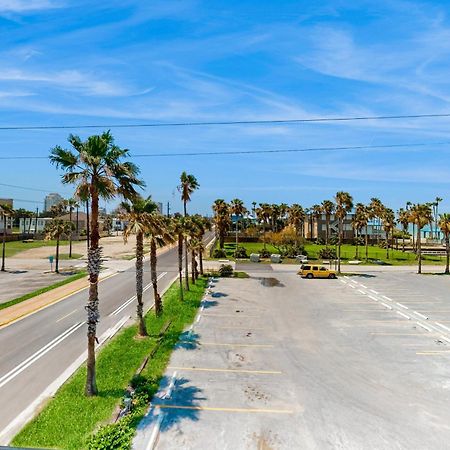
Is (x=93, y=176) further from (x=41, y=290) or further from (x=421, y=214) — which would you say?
(x=421, y=214)

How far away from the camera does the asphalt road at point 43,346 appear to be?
15.6 m

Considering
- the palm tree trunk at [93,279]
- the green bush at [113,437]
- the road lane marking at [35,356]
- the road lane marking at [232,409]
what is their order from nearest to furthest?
the green bush at [113,437] < the road lane marking at [232,409] < the palm tree trunk at [93,279] < the road lane marking at [35,356]

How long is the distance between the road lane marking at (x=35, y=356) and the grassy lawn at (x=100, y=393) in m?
2.62

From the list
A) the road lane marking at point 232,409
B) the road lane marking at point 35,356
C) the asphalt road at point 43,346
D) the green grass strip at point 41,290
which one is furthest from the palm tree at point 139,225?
the green grass strip at point 41,290

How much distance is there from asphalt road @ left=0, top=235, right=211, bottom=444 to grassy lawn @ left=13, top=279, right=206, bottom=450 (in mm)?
Result: 793

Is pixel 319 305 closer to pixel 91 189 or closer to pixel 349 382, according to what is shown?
pixel 349 382

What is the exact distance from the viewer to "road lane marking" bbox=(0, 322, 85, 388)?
17.9m

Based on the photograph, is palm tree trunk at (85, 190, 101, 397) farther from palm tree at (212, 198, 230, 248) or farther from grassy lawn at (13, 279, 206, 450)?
palm tree at (212, 198, 230, 248)

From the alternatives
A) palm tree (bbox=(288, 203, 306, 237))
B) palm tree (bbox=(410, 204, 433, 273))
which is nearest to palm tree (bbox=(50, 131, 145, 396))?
palm tree (bbox=(410, 204, 433, 273))

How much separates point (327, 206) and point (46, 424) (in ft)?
266

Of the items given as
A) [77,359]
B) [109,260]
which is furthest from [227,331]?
[109,260]

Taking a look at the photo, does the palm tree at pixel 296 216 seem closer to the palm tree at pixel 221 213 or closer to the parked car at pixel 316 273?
the palm tree at pixel 221 213

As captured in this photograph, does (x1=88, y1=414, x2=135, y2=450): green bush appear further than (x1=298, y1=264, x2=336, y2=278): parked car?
No

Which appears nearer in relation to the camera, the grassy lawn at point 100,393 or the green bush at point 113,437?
the green bush at point 113,437
